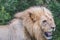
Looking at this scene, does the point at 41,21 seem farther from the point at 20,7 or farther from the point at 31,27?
the point at 20,7

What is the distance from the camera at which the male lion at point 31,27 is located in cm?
522

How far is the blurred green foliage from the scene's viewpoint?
6.55 metres

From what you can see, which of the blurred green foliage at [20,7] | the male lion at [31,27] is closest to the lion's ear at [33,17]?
the male lion at [31,27]

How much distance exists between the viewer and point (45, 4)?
7.21 meters

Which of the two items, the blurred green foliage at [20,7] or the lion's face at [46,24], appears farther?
the blurred green foliage at [20,7]

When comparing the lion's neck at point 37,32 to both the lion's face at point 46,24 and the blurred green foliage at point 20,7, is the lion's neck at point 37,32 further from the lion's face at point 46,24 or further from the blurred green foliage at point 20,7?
the blurred green foliage at point 20,7

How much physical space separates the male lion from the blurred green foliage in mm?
1158

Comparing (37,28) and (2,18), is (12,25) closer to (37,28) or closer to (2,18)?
(37,28)

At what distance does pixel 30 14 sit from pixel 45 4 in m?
1.93

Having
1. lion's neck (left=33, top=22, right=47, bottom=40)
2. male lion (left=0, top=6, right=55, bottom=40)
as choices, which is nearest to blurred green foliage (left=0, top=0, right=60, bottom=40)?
male lion (left=0, top=6, right=55, bottom=40)

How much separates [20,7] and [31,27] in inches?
80.7

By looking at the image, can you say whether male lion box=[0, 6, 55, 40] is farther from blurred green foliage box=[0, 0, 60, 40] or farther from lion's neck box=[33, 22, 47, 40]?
blurred green foliage box=[0, 0, 60, 40]

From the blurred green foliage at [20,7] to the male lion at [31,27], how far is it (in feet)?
3.80

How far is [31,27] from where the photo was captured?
5.23 meters
